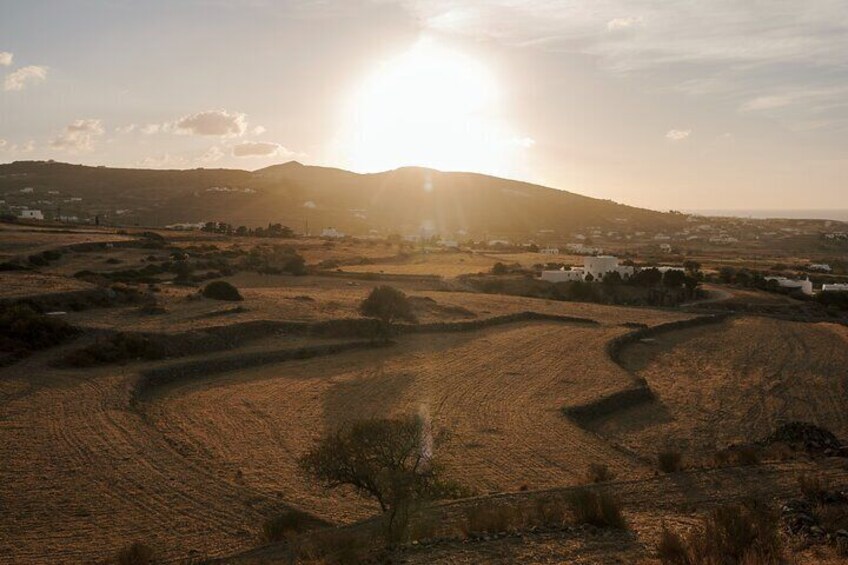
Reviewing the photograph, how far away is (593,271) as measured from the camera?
203 feet

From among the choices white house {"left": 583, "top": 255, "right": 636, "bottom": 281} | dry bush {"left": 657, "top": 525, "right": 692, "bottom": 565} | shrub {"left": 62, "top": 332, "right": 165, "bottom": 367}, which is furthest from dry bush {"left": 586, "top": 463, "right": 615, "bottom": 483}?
white house {"left": 583, "top": 255, "right": 636, "bottom": 281}

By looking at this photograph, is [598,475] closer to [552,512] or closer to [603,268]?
[552,512]

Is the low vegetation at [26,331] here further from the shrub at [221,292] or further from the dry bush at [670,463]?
the dry bush at [670,463]

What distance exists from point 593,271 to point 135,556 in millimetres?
55270

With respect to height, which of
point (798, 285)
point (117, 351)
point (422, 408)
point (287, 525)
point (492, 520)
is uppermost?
point (492, 520)

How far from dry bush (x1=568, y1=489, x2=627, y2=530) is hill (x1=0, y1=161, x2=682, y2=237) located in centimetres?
11523

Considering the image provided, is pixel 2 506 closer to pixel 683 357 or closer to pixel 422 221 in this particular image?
pixel 683 357

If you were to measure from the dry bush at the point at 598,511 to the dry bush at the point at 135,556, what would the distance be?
632cm

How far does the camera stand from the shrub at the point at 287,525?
11.3 m

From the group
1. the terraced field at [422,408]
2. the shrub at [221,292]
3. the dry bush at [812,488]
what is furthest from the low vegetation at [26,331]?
the dry bush at [812,488]

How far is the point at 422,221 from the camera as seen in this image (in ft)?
486

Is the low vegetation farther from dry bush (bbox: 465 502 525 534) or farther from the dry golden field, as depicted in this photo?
dry bush (bbox: 465 502 525 534)

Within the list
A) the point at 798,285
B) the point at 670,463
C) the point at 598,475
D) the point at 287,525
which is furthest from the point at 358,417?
the point at 798,285

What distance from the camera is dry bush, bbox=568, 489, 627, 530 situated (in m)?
10.6
